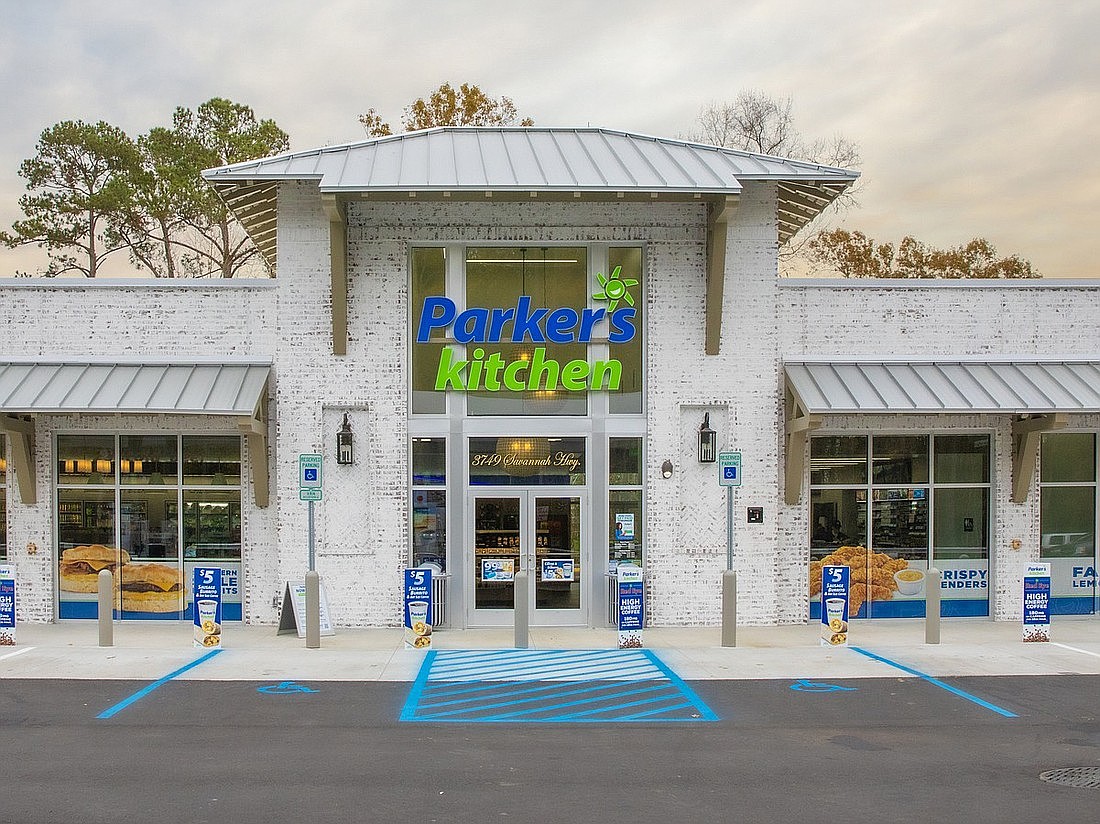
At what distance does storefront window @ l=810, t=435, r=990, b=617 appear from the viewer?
1641 centimetres

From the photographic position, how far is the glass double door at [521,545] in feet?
51.4

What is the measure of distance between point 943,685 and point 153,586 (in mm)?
11779

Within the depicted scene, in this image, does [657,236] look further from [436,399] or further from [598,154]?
[436,399]

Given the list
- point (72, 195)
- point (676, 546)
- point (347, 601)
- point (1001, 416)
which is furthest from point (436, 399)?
point (72, 195)

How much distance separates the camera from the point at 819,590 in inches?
643

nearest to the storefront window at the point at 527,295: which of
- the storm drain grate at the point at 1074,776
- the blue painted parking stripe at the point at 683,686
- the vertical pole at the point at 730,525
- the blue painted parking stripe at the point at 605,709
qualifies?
the vertical pole at the point at 730,525

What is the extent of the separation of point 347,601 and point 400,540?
1.23 meters

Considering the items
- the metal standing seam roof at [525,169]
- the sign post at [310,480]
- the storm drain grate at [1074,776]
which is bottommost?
the storm drain grate at [1074,776]

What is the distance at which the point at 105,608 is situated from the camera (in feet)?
45.7

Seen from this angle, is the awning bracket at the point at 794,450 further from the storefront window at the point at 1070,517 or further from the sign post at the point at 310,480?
the sign post at the point at 310,480

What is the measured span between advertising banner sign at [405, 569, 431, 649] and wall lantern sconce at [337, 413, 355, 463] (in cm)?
237

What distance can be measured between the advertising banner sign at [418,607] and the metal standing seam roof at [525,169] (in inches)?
212

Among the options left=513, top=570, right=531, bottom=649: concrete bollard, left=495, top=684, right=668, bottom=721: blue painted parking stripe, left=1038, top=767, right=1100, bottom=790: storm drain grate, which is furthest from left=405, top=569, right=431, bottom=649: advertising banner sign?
left=1038, top=767, right=1100, bottom=790: storm drain grate

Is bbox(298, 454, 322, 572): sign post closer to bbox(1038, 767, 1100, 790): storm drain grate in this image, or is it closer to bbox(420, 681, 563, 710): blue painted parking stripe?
bbox(420, 681, 563, 710): blue painted parking stripe
